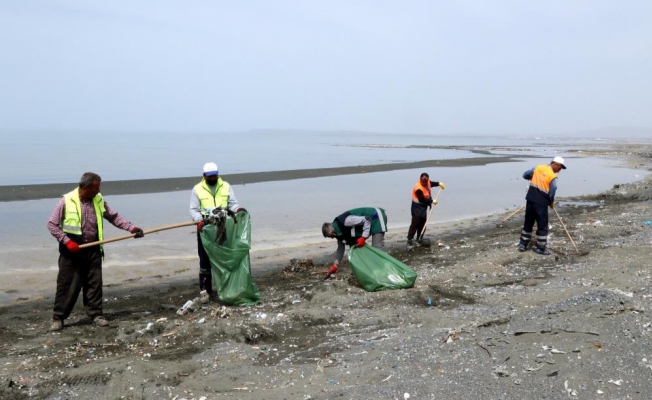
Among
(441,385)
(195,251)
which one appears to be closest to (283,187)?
(195,251)

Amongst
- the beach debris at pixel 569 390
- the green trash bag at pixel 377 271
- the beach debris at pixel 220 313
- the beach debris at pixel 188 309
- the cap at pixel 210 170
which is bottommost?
the beach debris at pixel 188 309

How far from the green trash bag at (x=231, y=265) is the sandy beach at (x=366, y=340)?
0.62ft

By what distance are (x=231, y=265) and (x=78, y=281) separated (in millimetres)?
1558

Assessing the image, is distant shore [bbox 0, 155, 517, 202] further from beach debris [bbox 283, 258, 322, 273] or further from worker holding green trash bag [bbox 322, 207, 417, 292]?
worker holding green trash bag [bbox 322, 207, 417, 292]

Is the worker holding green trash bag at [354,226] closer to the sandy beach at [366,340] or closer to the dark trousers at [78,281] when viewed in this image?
the sandy beach at [366,340]

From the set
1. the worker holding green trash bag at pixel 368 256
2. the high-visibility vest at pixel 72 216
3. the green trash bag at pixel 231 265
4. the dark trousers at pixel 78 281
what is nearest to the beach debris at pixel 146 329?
the dark trousers at pixel 78 281

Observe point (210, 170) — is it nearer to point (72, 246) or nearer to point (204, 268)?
point (204, 268)

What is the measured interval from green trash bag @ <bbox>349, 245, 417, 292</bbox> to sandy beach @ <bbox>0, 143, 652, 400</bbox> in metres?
0.15

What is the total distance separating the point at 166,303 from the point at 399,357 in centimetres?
360

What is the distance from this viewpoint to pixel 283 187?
23.8 metres

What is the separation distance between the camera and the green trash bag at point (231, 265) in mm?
6301

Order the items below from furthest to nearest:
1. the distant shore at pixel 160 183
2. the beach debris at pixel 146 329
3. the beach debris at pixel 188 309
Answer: the distant shore at pixel 160 183, the beach debris at pixel 188 309, the beach debris at pixel 146 329

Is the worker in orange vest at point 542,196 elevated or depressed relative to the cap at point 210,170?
depressed

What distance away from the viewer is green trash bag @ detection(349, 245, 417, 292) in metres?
6.71
